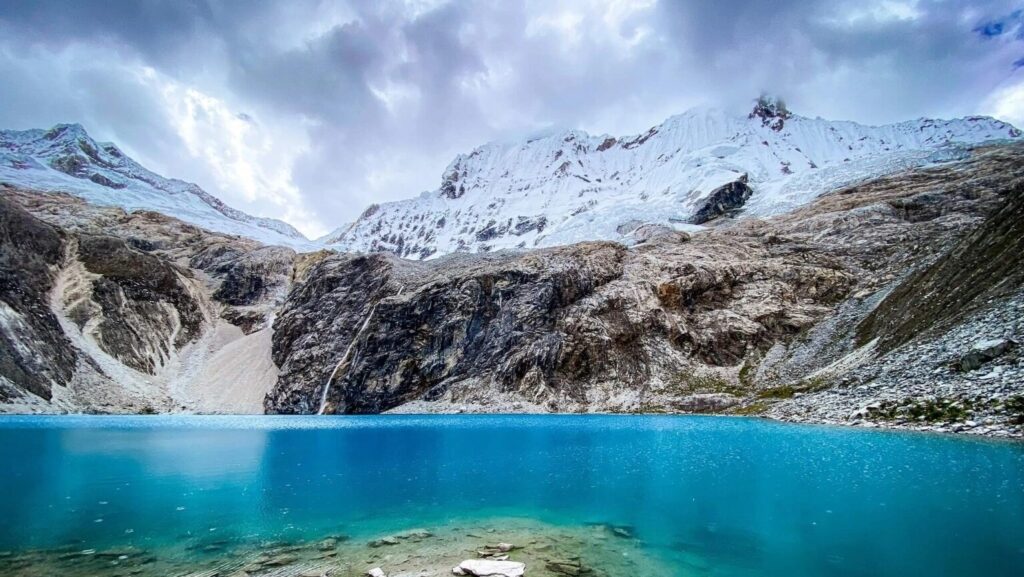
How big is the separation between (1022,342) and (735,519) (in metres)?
29.9

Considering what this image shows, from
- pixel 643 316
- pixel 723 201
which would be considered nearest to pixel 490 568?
pixel 643 316

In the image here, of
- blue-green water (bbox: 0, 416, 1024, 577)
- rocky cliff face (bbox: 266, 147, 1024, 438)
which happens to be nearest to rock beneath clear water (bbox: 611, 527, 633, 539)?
blue-green water (bbox: 0, 416, 1024, 577)

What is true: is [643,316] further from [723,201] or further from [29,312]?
[29,312]

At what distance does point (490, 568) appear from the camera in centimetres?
Answer: 1458

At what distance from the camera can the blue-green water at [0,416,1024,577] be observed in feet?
48.0

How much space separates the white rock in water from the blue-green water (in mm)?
4524

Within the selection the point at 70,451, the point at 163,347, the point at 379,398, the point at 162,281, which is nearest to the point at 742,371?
the point at 379,398

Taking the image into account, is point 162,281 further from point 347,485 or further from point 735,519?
point 735,519

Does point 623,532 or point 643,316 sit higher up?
point 643,316

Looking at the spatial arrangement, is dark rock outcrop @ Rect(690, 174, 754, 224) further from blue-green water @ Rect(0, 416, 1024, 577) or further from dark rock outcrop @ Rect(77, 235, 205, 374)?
dark rock outcrop @ Rect(77, 235, 205, 374)

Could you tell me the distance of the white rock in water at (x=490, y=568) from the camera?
556 inches

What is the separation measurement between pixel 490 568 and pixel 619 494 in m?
10.4

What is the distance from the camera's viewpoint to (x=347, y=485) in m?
26.4

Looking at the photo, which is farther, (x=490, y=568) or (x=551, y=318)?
(x=551, y=318)
